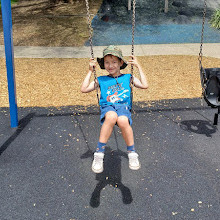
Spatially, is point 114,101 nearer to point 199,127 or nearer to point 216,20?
point 199,127

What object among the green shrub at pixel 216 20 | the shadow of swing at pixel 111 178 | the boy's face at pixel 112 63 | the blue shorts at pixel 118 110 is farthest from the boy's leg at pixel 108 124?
the green shrub at pixel 216 20

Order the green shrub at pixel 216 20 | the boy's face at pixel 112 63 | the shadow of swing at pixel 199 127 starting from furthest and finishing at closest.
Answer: the green shrub at pixel 216 20 → the shadow of swing at pixel 199 127 → the boy's face at pixel 112 63

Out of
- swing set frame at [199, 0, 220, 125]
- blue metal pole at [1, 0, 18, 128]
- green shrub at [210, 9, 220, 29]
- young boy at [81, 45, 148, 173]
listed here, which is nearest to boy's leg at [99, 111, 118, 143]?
young boy at [81, 45, 148, 173]

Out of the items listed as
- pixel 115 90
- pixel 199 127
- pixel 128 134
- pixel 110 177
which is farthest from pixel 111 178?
pixel 199 127

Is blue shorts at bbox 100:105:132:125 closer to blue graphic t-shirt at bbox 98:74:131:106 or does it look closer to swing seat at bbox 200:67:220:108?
blue graphic t-shirt at bbox 98:74:131:106

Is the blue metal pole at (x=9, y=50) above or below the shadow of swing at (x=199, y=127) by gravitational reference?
above

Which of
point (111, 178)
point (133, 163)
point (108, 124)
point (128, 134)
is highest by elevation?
point (108, 124)

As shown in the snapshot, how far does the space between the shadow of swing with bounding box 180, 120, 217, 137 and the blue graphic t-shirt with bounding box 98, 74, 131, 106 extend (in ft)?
5.70

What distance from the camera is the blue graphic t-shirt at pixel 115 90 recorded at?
10.6 ft

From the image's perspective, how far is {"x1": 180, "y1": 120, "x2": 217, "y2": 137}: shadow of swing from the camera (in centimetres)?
454

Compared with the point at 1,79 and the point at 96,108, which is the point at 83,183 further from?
A: the point at 1,79

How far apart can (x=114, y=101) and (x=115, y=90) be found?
0.13 meters

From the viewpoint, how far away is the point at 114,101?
3.22 m

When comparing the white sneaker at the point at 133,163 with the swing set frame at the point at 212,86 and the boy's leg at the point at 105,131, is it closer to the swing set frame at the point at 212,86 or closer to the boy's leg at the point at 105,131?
the boy's leg at the point at 105,131
